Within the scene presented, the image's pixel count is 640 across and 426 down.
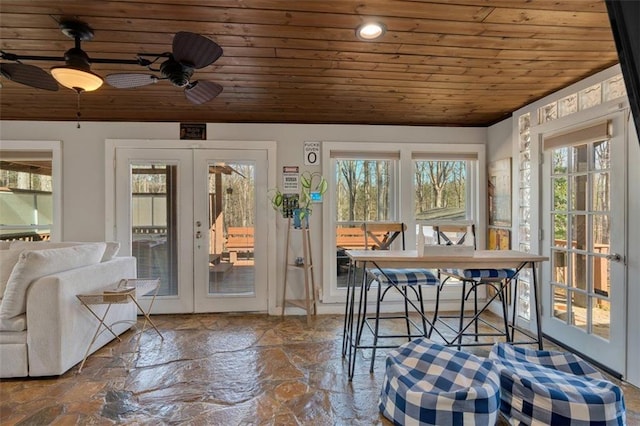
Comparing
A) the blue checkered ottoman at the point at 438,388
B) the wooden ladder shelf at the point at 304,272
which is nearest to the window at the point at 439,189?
the wooden ladder shelf at the point at 304,272

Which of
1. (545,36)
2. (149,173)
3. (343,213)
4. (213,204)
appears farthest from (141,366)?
(545,36)

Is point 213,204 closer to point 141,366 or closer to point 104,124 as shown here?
point 104,124

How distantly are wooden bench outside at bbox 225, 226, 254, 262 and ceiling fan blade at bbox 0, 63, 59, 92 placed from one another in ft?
7.12

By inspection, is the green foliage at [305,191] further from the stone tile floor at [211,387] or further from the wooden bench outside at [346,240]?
the stone tile floor at [211,387]

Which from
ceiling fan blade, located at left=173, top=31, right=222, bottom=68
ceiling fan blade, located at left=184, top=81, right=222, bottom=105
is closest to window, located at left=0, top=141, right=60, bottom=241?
ceiling fan blade, located at left=184, top=81, right=222, bottom=105

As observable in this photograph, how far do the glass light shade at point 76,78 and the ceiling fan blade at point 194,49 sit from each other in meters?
0.57

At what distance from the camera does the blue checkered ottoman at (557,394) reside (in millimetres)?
1675

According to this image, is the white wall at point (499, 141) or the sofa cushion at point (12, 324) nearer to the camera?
the sofa cushion at point (12, 324)

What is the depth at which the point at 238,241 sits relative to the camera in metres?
3.94

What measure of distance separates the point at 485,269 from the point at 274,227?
229 cm

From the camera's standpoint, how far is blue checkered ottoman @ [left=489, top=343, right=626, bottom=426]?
1.67 meters

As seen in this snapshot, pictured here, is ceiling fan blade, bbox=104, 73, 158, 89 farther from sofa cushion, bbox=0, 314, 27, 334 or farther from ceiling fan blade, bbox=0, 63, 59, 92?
sofa cushion, bbox=0, 314, 27, 334

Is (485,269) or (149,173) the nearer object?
(485,269)

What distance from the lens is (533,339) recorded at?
10.3 feet
